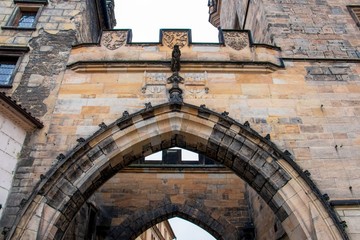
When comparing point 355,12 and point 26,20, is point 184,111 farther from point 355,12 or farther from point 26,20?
point 355,12

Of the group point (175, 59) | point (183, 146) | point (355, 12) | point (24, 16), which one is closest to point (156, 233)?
point (183, 146)

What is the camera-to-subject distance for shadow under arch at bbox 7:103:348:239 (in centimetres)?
455

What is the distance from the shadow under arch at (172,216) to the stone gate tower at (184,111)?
43.8 inches

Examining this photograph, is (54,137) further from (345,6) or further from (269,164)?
(345,6)

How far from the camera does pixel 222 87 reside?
596cm

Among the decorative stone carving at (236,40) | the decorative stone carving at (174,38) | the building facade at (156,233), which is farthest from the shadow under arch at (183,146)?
the building facade at (156,233)

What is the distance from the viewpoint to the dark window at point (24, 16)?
287 inches

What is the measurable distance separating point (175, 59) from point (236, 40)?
1.49 metres

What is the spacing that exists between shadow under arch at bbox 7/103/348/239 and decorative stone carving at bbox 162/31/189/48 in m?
1.64

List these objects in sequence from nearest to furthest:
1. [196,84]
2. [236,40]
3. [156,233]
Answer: [196,84]
[236,40]
[156,233]

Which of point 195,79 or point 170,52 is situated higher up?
point 170,52

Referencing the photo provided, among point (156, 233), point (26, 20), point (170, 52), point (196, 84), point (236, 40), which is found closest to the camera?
point (196, 84)

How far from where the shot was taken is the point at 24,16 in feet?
25.0

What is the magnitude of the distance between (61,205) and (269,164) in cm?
322
